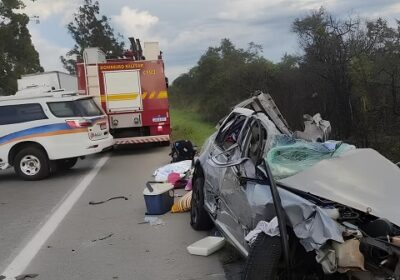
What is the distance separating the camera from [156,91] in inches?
696

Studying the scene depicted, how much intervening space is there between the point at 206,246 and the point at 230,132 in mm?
1496

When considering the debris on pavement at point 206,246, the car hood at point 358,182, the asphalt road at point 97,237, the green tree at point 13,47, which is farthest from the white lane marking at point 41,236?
the green tree at point 13,47

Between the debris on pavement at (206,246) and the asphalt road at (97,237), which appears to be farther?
the debris on pavement at (206,246)

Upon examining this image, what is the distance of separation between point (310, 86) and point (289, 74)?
257 centimetres

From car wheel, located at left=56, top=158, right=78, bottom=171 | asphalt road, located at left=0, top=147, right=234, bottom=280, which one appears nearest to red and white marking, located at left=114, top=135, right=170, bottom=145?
car wheel, located at left=56, top=158, right=78, bottom=171

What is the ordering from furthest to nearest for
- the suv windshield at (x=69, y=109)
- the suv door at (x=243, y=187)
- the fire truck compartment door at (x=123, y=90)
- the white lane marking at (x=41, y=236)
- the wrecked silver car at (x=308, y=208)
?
the fire truck compartment door at (x=123, y=90) → the suv windshield at (x=69, y=109) → the white lane marking at (x=41, y=236) → the suv door at (x=243, y=187) → the wrecked silver car at (x=308, y=208)

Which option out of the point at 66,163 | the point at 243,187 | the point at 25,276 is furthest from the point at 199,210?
the point at 66,163

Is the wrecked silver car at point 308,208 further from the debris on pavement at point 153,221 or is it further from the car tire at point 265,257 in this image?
the debris on pavement at point 153,221

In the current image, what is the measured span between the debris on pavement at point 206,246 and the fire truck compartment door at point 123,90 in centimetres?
1122

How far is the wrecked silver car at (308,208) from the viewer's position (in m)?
4.15

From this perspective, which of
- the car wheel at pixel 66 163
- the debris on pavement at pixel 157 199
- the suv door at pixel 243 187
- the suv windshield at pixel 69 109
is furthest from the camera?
the car wheel at pixel 66 163

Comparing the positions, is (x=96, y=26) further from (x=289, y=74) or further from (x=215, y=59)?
(x=289, y=74)

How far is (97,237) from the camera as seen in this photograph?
7.62 meters

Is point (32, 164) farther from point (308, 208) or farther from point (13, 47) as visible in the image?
point (13, 47)
